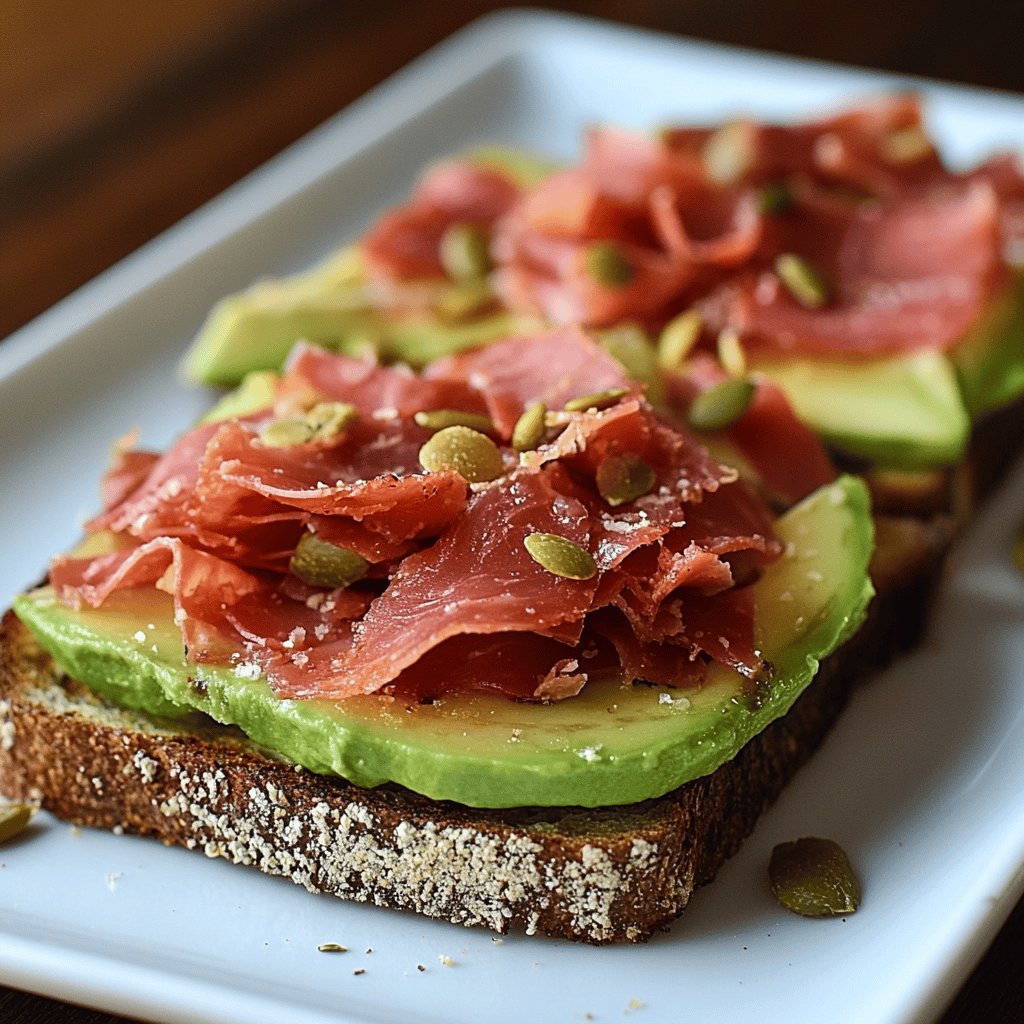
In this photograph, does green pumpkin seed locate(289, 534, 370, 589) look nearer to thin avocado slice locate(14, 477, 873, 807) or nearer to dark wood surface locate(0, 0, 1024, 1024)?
thin avocado slice locate(14, 477, 873, 807)

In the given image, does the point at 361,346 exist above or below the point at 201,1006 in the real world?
above

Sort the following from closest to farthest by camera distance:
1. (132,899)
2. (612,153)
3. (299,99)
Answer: (132,899), (612,153), (299,99)

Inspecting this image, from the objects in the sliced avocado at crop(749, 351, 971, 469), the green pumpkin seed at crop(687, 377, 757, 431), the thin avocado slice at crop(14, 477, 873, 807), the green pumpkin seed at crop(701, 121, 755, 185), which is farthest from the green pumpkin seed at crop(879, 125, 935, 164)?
the thin avocado slice at crop(14, 477, 873, 807)

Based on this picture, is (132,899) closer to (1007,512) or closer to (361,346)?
(361,346)

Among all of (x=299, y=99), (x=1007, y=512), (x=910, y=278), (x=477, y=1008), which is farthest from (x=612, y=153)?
(x=477, y=1008)

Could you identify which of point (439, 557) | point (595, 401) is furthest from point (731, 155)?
point (439, 557)

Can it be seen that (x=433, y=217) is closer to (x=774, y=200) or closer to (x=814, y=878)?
(x=774, y=200)

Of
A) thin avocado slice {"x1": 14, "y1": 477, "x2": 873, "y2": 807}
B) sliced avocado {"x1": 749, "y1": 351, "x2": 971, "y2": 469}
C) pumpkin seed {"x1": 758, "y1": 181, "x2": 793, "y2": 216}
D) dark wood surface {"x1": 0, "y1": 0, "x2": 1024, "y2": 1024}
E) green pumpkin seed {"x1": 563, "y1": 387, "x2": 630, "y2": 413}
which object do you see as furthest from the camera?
dark wood surface {"x1": 0, "y1": 0, "x2": 1024, "y2": 1024}
